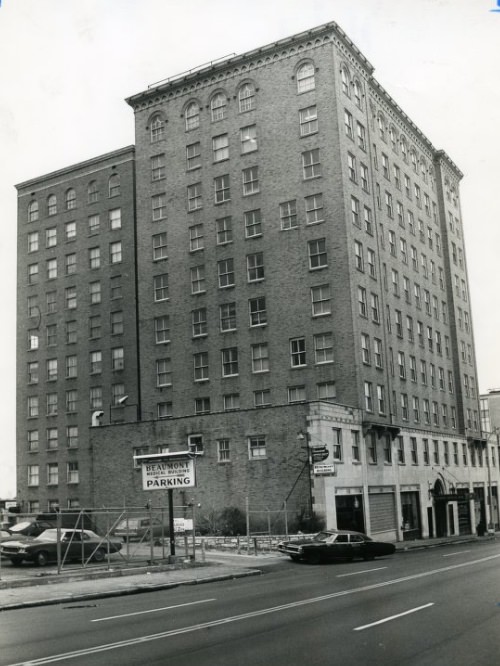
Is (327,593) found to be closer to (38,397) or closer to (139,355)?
(139,355)

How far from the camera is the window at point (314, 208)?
174 ft

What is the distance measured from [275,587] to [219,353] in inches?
1321

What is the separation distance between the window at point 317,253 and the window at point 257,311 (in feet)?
13.9

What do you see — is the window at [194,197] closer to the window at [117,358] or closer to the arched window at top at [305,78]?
the arched window at top at [305,78]

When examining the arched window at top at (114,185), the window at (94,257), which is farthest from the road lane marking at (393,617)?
the arched window at top at (114,185)

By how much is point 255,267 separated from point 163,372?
34.5ft

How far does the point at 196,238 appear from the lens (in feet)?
189

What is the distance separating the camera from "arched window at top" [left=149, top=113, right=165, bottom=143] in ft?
200

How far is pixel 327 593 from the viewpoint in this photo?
19.5m

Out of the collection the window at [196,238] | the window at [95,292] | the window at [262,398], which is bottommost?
the window at [262,398]

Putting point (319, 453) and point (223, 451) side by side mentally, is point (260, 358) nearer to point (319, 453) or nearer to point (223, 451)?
point (223, 451)

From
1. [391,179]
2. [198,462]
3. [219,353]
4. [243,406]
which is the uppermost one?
[391,179]

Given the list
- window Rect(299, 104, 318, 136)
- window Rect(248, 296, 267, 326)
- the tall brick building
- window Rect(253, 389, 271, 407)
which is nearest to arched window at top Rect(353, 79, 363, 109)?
the tall brick building

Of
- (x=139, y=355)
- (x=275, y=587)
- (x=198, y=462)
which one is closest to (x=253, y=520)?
(x=198, y=462)
